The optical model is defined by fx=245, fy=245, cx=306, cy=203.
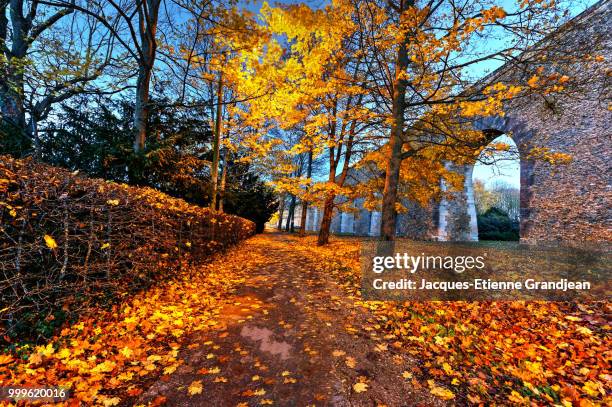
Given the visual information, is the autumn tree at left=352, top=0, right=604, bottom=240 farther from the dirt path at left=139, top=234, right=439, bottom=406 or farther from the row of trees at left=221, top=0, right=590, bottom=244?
the dirt path at left=139, top=234, right=439, bottom=406

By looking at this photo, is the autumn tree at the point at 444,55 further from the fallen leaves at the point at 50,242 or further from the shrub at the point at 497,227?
the shrub at the point at 497,227

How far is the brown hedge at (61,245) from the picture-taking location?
7.64 ft

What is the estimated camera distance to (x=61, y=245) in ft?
8.68

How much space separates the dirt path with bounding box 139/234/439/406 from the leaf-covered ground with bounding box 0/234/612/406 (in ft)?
0.05

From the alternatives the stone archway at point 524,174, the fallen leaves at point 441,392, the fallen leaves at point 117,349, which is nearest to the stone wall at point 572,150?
the stone archway at point 524,174

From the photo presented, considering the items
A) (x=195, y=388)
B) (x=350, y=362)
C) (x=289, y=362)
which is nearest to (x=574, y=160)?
(x=350, y=362)

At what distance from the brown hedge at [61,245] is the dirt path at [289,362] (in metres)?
1.43

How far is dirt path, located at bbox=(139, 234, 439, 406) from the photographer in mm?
2252

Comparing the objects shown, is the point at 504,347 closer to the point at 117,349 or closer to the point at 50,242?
the point at 117,349


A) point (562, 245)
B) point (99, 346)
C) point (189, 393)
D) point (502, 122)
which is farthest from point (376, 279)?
point (502, 122)

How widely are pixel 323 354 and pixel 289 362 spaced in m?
0.44

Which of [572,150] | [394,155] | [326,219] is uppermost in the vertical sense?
[572,150]

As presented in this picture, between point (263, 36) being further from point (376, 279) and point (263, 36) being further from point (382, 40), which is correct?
point (376, 279)

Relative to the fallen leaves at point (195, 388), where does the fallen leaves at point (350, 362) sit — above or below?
above
